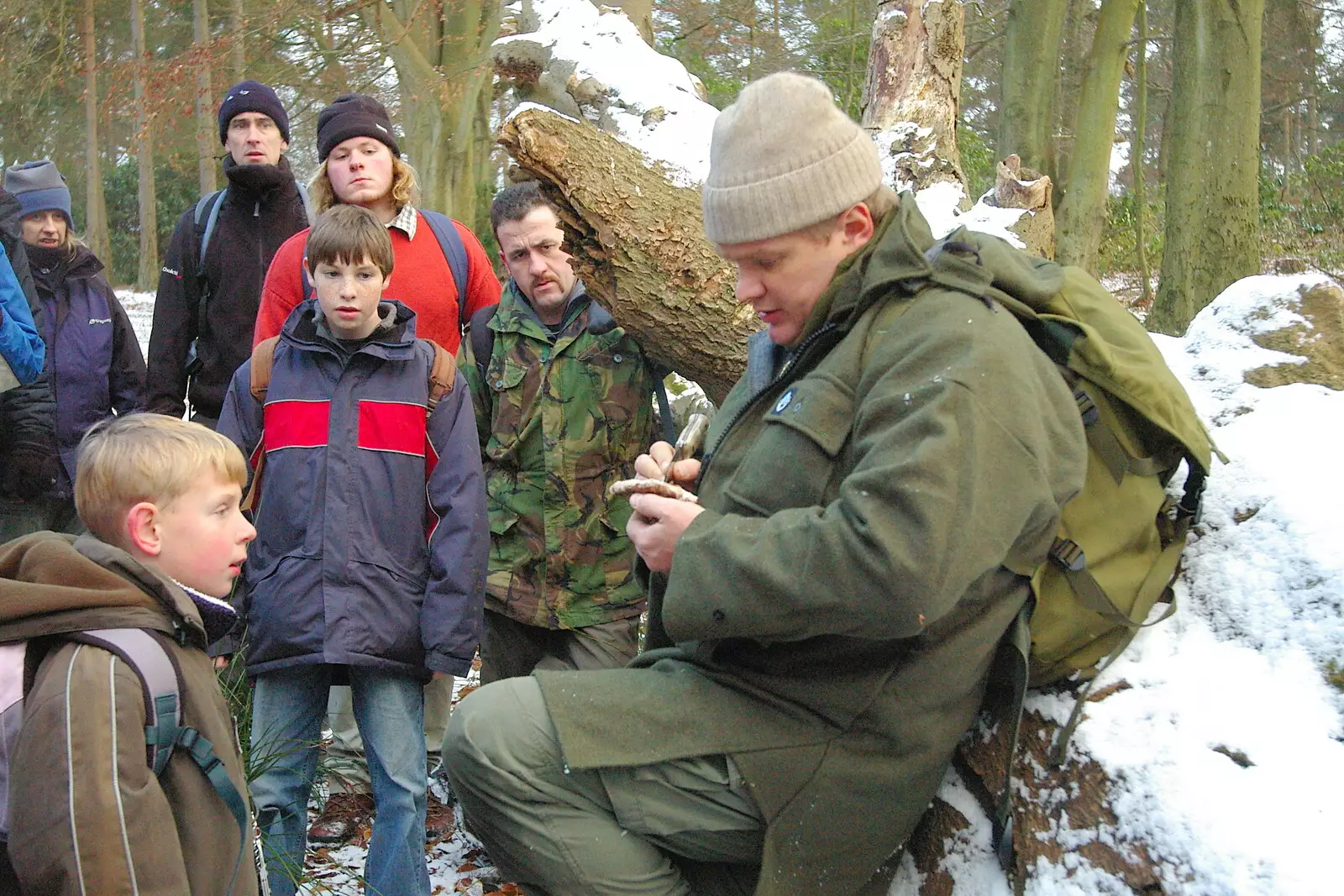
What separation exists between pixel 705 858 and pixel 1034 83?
12907 mm

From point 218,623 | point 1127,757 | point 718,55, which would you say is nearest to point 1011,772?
point 1127,757

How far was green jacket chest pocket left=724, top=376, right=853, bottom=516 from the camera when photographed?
219 centimetres

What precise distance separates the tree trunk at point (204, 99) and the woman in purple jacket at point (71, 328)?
401 inches

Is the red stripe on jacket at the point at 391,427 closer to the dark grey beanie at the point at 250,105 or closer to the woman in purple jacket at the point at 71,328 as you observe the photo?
the dark grey beanie at the point at 250,105

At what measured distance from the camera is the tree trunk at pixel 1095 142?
504 inches

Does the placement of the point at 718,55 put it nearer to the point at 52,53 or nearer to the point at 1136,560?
the point at 52,53

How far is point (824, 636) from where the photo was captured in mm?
2164

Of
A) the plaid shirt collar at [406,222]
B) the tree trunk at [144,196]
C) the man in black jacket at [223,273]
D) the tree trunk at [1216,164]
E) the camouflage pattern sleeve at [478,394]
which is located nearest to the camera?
the camouflage pattern sleeve at [478,394]

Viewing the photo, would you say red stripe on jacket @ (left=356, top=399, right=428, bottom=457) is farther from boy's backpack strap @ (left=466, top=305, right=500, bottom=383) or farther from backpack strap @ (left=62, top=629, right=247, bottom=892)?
backpack strap @ (left=62, top=629, right=247, bottom=892)

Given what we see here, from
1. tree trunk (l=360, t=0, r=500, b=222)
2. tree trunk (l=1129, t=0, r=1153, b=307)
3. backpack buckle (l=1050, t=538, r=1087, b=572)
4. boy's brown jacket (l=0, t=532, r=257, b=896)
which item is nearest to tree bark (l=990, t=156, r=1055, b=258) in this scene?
backpack buckle (l=1050, t=538, r=1087, b=572)

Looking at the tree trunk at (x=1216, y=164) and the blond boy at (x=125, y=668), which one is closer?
the blond boy at (x=125, y=668)

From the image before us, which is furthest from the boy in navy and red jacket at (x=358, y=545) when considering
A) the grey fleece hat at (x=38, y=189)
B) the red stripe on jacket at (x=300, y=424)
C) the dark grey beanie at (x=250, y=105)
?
the grey fleece hat at (x=38, y=189)

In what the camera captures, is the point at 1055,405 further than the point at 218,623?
No

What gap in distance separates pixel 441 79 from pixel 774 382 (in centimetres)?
1348
